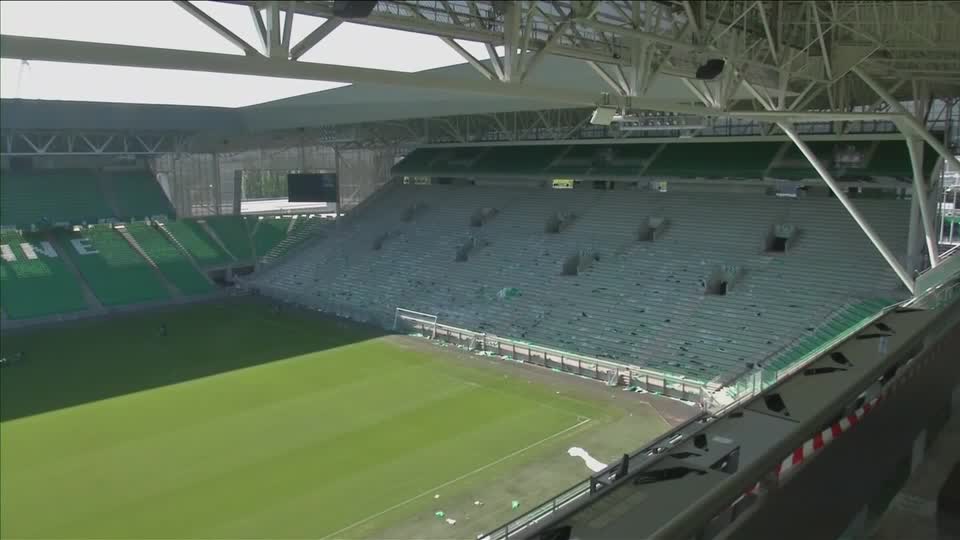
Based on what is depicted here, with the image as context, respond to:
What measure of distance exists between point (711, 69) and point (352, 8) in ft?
19.6

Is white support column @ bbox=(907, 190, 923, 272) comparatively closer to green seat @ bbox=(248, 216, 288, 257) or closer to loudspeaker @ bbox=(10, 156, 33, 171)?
green seat @ bbox=(248, 216, 288, 257)

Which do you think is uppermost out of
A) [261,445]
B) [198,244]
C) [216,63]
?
[216,63]

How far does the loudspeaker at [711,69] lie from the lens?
32.2 ft

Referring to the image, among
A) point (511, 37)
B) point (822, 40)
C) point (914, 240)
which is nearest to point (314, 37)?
point (511, 37)

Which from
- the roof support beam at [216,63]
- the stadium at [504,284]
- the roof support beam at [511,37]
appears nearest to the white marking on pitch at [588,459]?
the stadium at [504,284]

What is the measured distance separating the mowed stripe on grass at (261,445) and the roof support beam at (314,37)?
7.08m

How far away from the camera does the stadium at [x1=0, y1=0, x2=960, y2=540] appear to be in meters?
3.94

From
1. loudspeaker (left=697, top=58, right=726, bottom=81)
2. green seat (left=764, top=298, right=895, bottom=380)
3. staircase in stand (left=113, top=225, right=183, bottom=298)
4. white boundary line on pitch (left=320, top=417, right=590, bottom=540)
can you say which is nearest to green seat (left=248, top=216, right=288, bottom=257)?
staircase in stand (left=113, top=225, right=183, bottom=298)

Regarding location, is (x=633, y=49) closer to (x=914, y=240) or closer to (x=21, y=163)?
(x=914, y=240)

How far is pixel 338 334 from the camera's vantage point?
22422 millimetres

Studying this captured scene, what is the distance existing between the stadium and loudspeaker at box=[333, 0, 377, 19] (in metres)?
0.03

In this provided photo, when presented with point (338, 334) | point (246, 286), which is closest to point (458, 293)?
point (338, 334)

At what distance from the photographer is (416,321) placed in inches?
878

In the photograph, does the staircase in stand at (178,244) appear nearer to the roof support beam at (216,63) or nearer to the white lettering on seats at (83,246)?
the white lettering on seats at (83,246)
